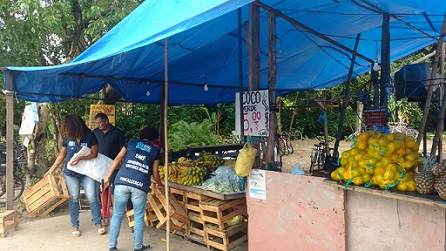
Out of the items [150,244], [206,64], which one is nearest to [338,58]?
[206,64]

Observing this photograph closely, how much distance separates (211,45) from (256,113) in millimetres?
2367

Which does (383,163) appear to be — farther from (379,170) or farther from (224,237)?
(224,237)

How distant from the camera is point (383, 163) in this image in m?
2.56

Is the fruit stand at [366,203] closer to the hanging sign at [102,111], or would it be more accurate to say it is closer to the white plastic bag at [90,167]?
the white plastic bag at [90,167]

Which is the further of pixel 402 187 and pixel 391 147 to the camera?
pixel 391 147

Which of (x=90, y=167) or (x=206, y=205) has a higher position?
(x=90, y=167)

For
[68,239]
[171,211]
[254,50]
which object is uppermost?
[254,50]

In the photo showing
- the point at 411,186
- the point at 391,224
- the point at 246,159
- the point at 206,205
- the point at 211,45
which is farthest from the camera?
the point at 211,45

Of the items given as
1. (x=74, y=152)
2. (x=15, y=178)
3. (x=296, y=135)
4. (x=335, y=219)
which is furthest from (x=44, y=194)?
(x=296, y=135)

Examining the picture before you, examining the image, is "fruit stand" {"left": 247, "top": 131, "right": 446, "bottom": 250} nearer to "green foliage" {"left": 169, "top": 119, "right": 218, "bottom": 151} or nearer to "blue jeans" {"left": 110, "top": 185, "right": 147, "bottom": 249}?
"blue jeans" {"left": 110, "top": 185, "right": 147, "bottom": 249}

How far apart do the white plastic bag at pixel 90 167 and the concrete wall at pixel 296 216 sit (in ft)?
7.64

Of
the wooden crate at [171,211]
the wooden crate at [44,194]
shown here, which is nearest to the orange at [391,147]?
the wooden crate at [171,211]

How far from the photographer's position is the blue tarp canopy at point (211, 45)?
3354 mm

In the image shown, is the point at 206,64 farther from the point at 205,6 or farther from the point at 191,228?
the point at 205,6
